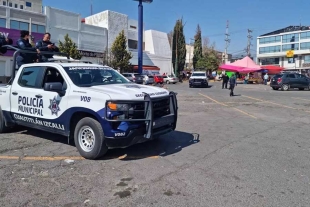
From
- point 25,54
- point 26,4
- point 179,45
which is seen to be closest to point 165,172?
point 25,54

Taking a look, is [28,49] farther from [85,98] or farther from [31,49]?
[85,98]

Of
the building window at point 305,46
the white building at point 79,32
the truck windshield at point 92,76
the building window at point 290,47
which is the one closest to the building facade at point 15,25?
the white building at point 79,32

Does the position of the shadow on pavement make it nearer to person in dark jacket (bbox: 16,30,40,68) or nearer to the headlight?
the headlight

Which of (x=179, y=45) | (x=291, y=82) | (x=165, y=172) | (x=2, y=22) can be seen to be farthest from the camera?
(x=179, y=45)

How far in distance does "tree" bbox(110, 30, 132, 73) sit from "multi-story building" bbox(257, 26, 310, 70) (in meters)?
52.0

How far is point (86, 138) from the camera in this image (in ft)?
17.0

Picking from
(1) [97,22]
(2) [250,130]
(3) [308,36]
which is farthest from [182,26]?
(2) [250,130]

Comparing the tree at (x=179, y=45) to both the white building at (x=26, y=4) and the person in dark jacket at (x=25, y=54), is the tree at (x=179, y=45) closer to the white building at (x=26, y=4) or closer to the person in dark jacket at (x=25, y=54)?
the white building at (x=26, y=4)

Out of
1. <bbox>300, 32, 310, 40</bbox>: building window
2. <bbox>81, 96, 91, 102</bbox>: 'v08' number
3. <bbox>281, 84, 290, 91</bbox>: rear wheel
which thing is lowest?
<bbox>81, 96, 91, 102</bbox>: 'v08' number

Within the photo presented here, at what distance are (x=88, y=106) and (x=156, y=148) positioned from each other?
6.12 feet

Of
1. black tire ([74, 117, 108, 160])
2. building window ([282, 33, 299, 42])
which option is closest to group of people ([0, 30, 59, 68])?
black tire ([74, 117, 108, 160])

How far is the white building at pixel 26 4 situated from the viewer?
56441 mm

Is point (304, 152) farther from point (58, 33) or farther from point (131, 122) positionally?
point (58, 33)

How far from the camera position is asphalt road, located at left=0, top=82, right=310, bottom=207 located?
11.8 feet
